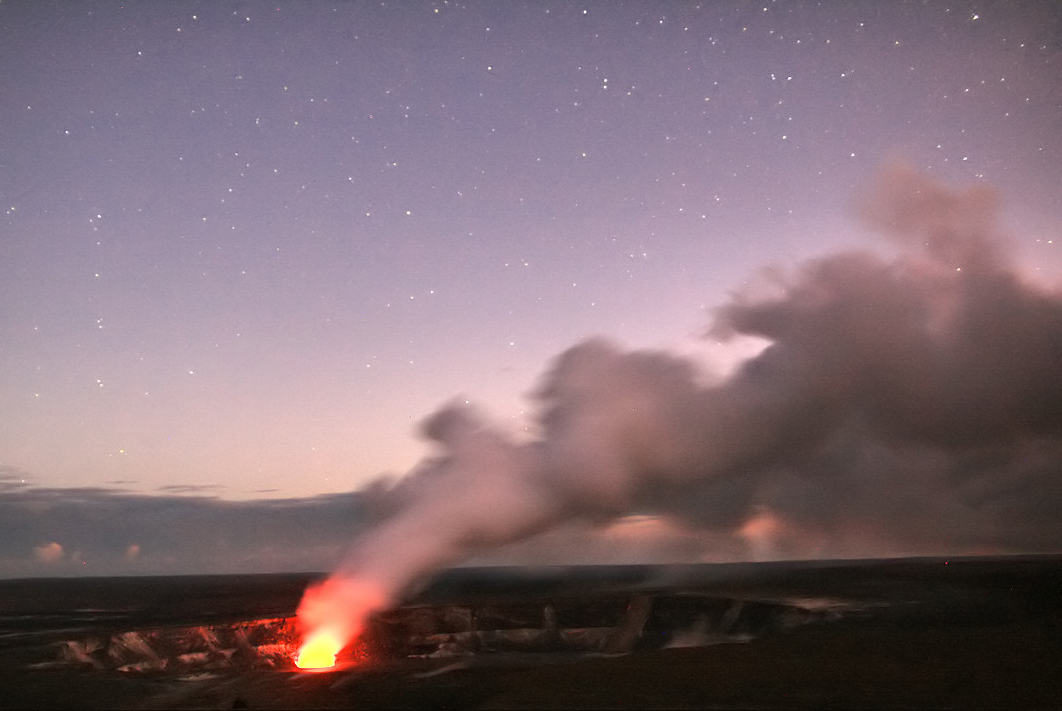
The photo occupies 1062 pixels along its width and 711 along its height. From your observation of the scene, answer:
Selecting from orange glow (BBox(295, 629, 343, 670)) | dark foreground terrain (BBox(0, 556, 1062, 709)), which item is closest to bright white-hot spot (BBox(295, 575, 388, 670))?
orange glow (BBox(295, 629, 343, 670))

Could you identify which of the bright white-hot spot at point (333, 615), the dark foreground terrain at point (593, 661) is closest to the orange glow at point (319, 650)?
the bright white-hot spot at point (333, 615)

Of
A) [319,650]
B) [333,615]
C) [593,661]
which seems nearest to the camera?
[593,661]

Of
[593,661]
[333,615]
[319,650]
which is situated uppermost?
[333,615]

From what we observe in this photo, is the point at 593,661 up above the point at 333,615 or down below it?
below

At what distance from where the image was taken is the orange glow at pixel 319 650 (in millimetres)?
36156

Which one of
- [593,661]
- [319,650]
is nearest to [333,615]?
[319,650]

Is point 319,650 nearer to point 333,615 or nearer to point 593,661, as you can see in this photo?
point 333,615

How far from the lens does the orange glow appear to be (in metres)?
36.2

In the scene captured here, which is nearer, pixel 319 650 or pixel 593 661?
pixel 593 661

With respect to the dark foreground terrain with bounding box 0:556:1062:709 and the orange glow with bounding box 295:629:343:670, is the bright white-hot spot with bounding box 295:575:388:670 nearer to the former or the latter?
the orange glow with bounding box 295:629:343:670

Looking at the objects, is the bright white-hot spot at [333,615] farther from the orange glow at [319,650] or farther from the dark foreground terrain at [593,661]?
the dark foreground terrain at [593,661]

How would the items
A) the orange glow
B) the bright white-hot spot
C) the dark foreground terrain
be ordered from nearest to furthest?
the dark foreground terrain < the orange glow < the bright white-hot spot

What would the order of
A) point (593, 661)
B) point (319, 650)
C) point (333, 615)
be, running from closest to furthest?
point (593, 661) → point (319, 650) → point (333, 615)

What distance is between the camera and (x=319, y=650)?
1471 inches
